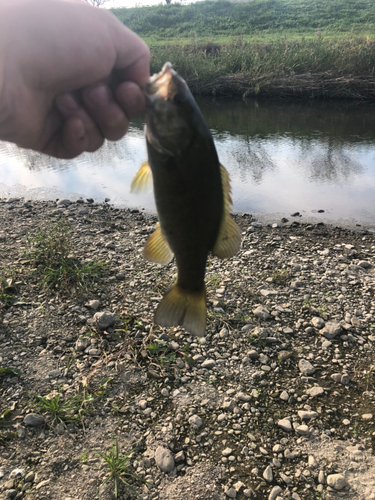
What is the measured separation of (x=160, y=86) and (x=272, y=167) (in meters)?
8.75

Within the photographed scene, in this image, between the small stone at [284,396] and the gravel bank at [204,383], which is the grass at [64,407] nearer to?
the gravel bank at [204,383]

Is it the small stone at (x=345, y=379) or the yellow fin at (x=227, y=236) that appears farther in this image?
the small stone at (x=345, y=379)

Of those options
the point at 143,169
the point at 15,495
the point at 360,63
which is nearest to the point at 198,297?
the point at 143,169

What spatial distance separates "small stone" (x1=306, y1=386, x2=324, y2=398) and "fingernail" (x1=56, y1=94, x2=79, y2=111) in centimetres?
319

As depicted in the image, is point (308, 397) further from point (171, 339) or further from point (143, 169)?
point (143, 169)

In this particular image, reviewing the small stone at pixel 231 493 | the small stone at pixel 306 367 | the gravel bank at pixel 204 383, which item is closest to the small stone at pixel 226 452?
the gravel bank at pixel 204 383

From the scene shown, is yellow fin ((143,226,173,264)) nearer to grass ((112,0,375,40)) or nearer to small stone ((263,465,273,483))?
small stone ((263,465,273,483))

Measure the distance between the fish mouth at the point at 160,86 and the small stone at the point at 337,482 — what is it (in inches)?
116

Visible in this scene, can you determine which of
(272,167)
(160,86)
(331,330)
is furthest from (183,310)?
(272,167)

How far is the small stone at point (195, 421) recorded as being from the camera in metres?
3.27

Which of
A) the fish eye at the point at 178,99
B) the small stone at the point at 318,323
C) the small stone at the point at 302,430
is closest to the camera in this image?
the fish eye at the point at 178,99

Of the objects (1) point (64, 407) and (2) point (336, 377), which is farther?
(2) point (336, 377)

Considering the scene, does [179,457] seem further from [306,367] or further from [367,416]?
[367,416]

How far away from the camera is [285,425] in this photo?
3250 millimetres
